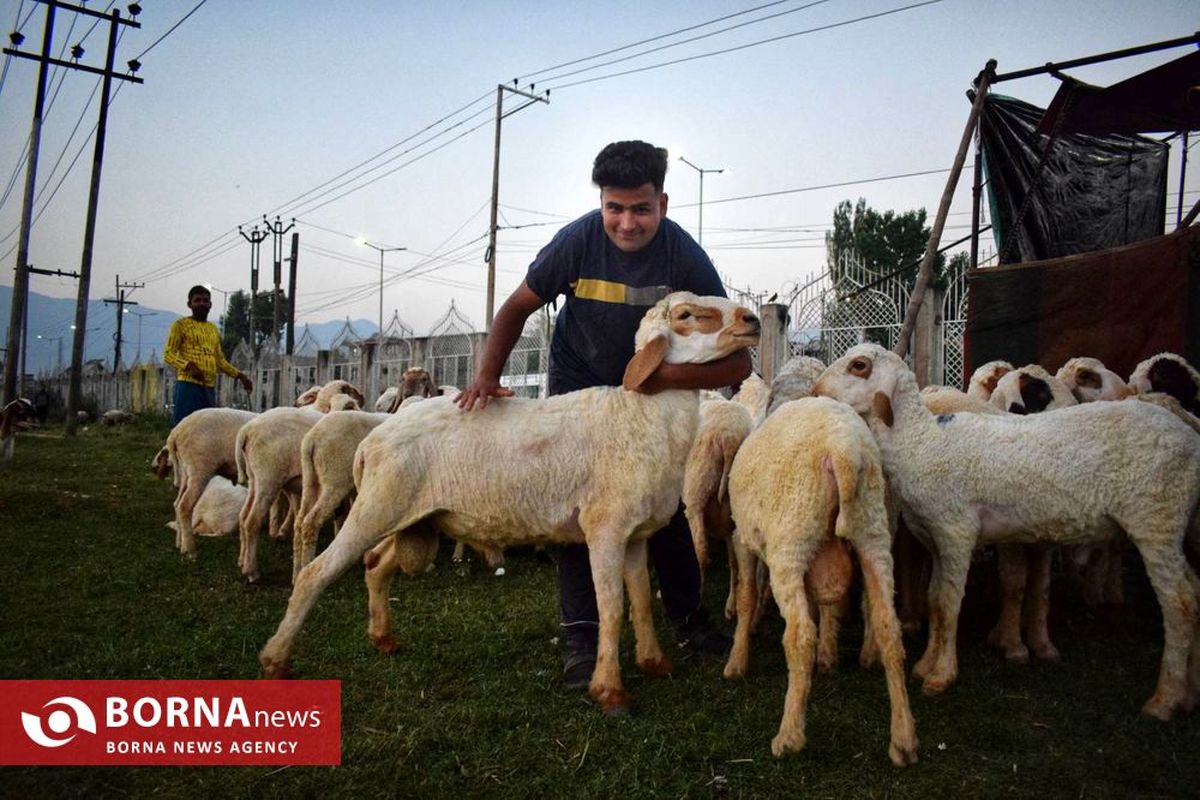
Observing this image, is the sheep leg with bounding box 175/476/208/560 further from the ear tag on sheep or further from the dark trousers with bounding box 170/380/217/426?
the ear tag on sheep

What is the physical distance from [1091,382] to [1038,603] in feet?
7.51

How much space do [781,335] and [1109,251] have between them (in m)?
5.76

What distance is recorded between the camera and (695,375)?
3551 mm

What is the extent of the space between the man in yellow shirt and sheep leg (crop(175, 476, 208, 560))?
174cm

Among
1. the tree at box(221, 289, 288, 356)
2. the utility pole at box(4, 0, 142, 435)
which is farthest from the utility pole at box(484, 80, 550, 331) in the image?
the tree at box(221, 289, 288, 356)

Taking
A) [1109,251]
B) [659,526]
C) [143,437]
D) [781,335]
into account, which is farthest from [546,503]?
[143,437]

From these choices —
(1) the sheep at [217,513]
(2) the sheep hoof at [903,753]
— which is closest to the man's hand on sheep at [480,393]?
(2) the sheep hoof at [903,753]

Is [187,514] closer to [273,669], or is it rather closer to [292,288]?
[273,669]

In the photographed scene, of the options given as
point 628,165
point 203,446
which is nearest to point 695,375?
point 628,165

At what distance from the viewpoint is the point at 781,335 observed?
Answer: 40.4 ft

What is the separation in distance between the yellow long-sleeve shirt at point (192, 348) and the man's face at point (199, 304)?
0.08 meters

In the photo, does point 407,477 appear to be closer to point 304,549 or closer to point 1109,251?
point 304,549

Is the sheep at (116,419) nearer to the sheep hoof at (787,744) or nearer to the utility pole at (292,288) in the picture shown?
the utility pole at (292,288)

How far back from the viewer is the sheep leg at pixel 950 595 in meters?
3.75
